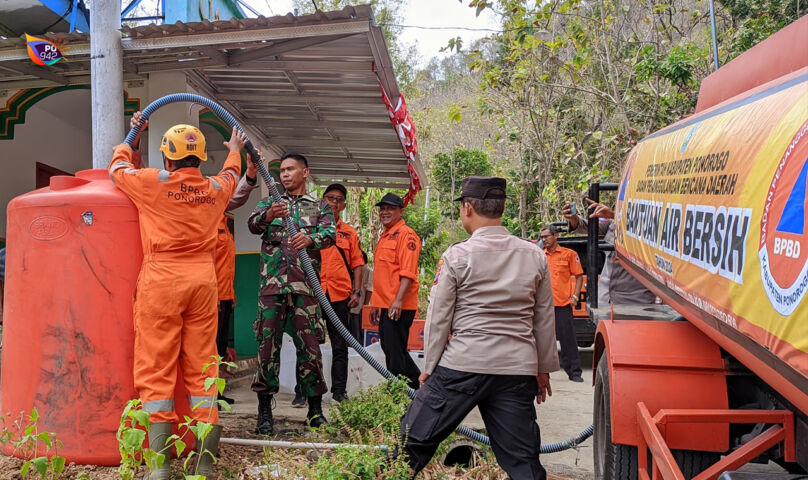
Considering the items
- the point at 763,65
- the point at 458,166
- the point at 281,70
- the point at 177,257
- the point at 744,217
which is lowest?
the point at 177,257

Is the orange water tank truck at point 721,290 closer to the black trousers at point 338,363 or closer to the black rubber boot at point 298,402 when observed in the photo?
the black trousers at point 338,363

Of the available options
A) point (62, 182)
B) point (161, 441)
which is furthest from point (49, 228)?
point (161, 441)

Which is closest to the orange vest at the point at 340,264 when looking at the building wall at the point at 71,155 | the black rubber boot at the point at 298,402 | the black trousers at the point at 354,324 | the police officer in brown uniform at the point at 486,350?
the black trousers at the point at 354,324

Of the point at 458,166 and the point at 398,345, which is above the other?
the point at 458,166

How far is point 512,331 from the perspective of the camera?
357 centimetres

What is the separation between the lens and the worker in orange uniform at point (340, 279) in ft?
21.4

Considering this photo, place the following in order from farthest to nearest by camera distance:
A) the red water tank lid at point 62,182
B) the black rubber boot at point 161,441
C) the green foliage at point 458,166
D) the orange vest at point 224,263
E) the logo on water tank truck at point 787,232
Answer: the green foliage at point 458,166
the orange vest at point 224,263
the red water tank lid at point 62,182
the black rubber boot at point 161,441
the logo on water tank truck at point 787,232

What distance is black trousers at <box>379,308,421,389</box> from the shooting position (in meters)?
6.70

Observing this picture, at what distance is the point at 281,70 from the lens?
636 centimetres

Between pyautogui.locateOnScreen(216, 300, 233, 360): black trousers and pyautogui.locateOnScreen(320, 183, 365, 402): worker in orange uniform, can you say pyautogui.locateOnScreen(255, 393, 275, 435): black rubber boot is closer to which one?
pyautogui.locateOnScreen(320, 183, 365, 402): worker in orange uniform

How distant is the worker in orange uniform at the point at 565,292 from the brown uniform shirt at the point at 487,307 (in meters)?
5.29

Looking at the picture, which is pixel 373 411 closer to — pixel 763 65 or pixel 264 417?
pixel 264 417

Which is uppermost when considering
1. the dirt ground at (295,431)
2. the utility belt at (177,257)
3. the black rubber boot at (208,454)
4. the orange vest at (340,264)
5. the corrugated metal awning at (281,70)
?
the corrugated metal awning at (281,70)

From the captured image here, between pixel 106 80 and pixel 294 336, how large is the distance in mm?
2293
